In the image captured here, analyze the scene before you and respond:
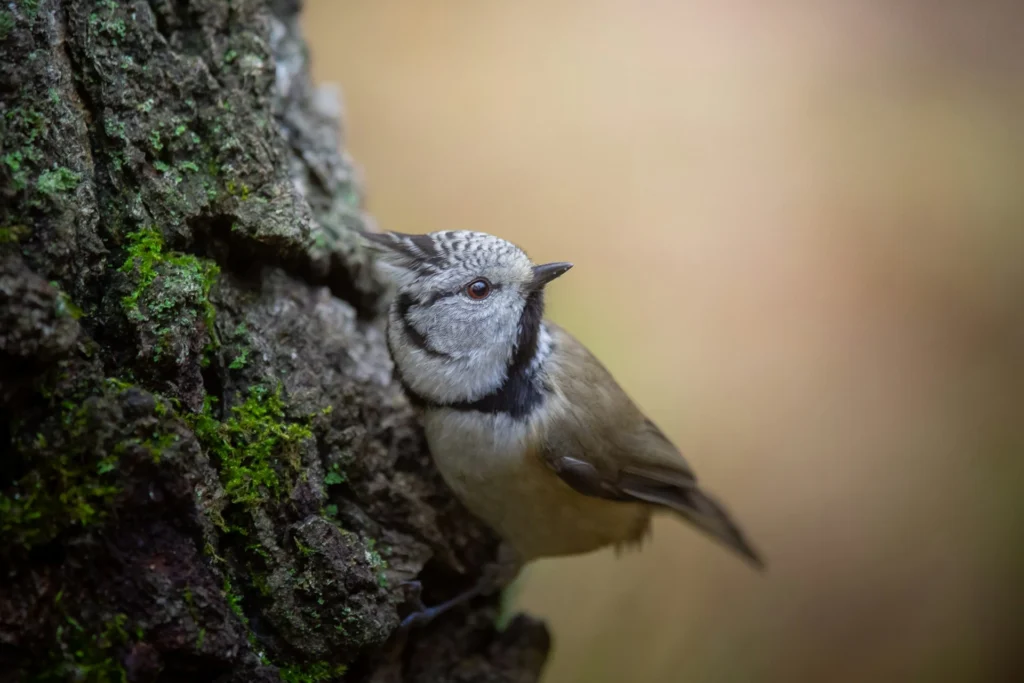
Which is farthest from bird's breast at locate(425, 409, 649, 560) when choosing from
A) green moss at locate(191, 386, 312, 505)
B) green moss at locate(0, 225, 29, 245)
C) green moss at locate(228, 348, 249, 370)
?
green moss at locate(0, 225, 29, 245)

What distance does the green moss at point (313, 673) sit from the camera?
1.83 meters

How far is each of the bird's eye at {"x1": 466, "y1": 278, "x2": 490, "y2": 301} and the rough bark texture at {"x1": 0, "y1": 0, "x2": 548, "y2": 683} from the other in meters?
0.42

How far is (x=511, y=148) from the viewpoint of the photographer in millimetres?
5328

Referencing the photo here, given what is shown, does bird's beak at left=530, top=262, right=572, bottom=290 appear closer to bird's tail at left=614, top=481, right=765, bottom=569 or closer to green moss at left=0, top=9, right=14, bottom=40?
bird's tail at left=614, top=481, right=765, bottom=569

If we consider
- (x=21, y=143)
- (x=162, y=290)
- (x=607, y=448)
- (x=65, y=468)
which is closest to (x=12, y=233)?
(x=21, y=143)

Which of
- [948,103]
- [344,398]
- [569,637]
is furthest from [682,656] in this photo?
[948,103]

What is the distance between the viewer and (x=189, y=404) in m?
1.81

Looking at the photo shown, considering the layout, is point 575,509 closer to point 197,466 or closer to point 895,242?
point 197,466

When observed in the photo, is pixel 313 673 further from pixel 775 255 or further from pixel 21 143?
pixel 775 255

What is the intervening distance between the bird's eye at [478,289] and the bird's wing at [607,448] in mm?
301

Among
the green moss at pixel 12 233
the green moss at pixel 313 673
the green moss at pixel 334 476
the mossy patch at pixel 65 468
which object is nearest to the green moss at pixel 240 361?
the green moss at pixel 334 476

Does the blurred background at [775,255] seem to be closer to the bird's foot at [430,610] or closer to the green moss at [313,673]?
the bird's foot at [430,610]

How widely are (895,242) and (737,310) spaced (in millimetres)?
1163

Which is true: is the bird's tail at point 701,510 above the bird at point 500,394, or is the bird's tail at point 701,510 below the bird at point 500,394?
below
